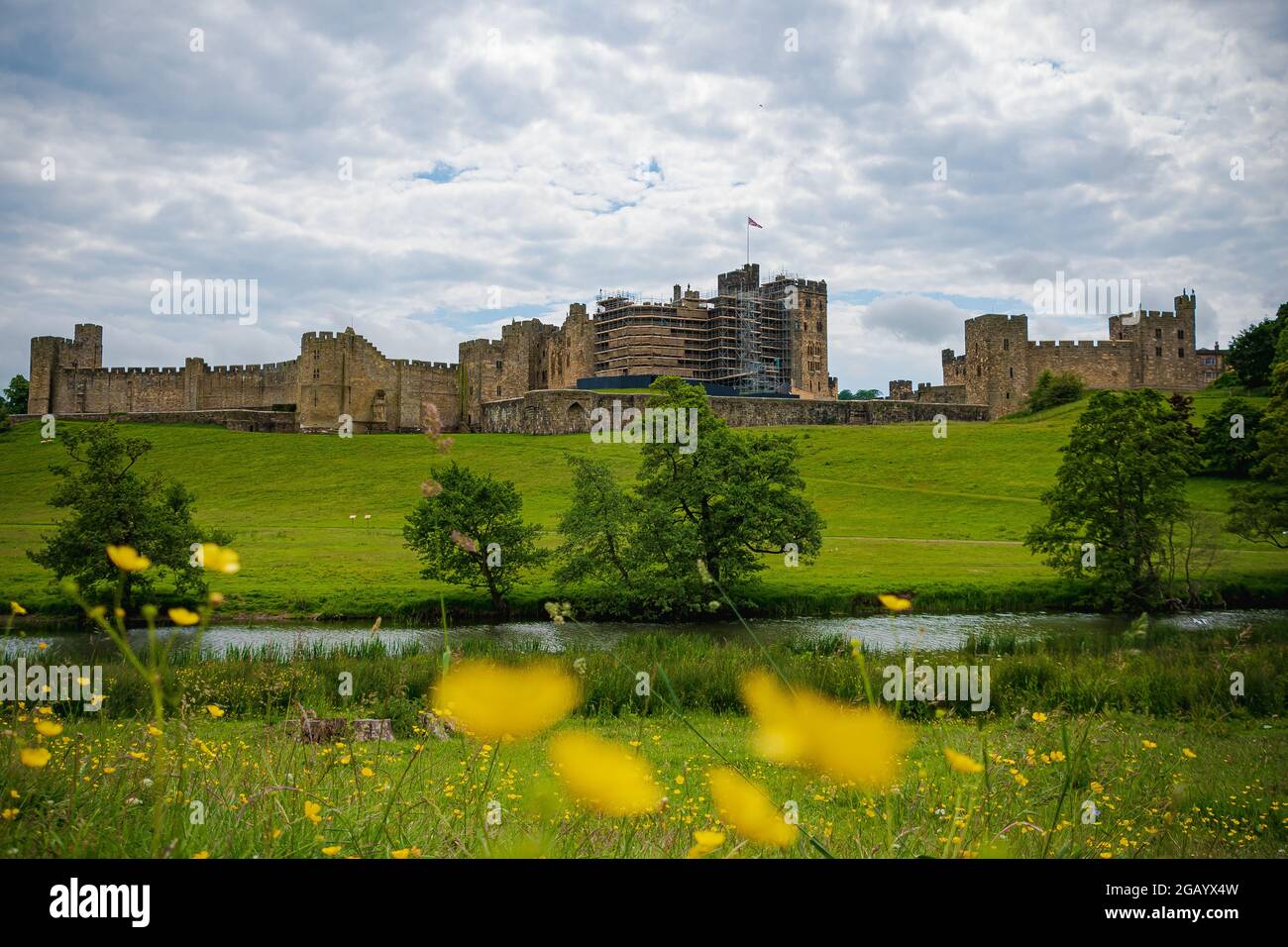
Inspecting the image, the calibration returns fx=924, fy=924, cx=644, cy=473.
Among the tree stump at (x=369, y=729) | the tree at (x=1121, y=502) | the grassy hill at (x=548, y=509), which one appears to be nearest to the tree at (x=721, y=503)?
the grassy hill at (x=548, y=509)

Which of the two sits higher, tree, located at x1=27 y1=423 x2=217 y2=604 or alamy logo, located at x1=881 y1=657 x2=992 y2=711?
tree, located at x1=27 y1=423 x2=217 y2=604

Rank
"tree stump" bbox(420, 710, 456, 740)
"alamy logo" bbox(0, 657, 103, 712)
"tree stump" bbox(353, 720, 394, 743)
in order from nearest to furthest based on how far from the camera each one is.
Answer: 1. "tree stump" bbox(420, 710, 456, 740)
2. "tree stump" bbox(353, 720, 394, 743)
3. "alamy logo" bbox(0, 657, 103, 712)

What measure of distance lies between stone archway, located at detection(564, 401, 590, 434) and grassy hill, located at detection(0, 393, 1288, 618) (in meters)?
4.32

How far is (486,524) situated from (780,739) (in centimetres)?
2552

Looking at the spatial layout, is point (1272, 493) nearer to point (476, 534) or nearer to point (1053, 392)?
point (476, 534)

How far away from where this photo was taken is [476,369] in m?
87.1

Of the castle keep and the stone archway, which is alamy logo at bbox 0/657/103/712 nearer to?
the stone archway

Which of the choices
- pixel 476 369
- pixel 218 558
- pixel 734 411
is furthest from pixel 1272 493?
pixel 476 369

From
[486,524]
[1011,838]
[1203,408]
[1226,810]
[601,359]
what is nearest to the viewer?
[1011,838]

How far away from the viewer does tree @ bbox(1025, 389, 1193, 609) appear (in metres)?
27.3

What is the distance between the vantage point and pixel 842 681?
Answer: 13383mm
